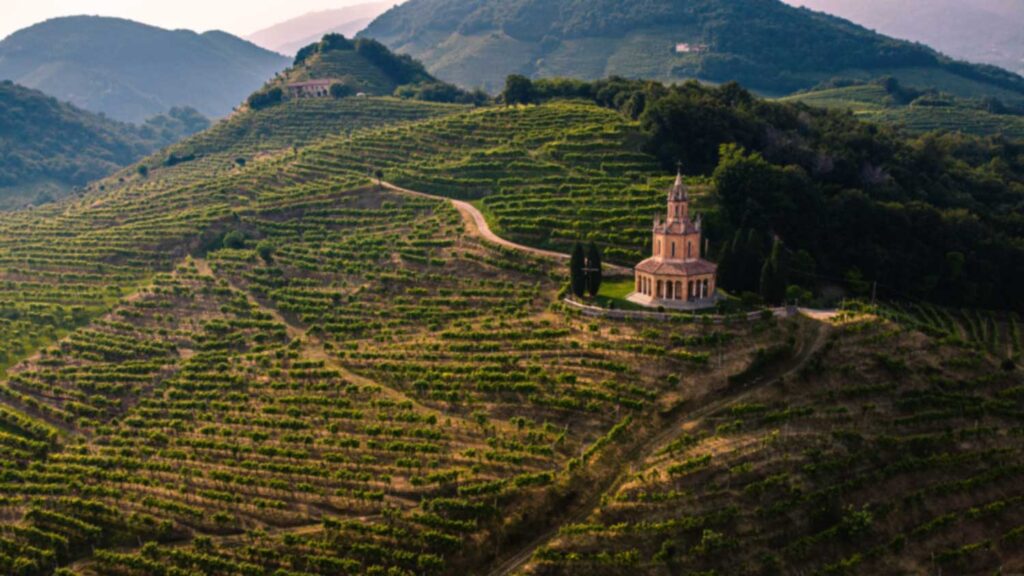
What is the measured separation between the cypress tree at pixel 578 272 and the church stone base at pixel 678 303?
148 inches

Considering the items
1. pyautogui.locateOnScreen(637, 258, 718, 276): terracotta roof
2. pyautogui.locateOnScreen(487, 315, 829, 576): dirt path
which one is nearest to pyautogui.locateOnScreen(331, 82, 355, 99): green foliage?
pyautogui.locateOnScreen(637, 258, 718, 276): terracotta roof

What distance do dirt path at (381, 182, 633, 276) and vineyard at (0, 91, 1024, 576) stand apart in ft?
4.10

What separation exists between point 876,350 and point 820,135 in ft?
150

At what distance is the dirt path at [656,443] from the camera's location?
40.0m

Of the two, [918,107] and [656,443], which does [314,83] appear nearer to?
[656,443]

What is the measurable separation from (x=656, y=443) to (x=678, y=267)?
14253 mm

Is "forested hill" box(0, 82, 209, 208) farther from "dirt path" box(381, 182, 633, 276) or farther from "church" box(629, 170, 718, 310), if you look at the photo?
"church" box(629, 170, 718, 310)

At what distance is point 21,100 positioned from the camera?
6964 inches

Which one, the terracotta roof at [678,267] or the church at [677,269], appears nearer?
the terracotta roof at [678,267]

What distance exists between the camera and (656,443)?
4481 centimetres

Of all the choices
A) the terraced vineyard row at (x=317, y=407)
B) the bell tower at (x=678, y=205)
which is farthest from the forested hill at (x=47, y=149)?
the bell tower at (x=678, y=205)

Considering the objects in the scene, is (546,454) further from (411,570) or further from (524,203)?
(524,203)

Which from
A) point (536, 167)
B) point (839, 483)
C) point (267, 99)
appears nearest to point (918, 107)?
point (536, 167)

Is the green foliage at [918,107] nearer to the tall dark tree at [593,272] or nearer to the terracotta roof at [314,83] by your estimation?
the terracotta roof at [314,83]
